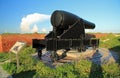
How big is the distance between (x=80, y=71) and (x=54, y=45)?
171 centimetres

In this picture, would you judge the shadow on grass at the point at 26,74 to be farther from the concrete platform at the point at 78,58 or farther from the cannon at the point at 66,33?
the cannon at the point at 66,33

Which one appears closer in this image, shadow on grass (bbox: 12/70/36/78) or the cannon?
shadow on grass (bbox: 12/70/36/78)

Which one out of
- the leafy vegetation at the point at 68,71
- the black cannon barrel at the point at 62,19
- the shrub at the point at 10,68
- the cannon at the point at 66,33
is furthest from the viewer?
the black cannon barrel at the point at 62,19

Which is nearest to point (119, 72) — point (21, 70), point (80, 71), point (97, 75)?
point (97, 75)

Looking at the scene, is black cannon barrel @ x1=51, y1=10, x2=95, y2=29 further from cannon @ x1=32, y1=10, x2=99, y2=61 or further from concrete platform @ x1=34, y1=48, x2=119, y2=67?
concrete platform @ x1=34, y1=48, x2=119, y2=67

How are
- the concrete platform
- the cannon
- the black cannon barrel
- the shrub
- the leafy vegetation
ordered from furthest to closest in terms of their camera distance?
the concrete platform < the black cannon barrel < the cannon < the shrub < the leafy vegetation

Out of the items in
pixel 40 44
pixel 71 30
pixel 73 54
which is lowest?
pixel 73 54

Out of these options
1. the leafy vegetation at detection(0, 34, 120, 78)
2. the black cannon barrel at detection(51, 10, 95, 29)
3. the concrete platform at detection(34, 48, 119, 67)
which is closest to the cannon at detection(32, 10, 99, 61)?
the black cannon barrel at detection(51, 10, 95, 29)

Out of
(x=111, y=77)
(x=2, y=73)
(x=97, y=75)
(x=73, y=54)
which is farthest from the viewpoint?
(x=73, y=54)

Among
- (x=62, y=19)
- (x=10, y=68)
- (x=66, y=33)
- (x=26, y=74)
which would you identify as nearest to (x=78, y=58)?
(x=66, y=33)

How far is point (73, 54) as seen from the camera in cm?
1319

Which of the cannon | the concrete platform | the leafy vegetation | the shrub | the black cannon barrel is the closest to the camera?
the leafy vegetation

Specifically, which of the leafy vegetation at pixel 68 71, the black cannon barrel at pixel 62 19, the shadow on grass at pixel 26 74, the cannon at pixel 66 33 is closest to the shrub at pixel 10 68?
the leafy vegetation at pixel 68 71

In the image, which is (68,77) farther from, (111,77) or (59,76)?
(111,77)
